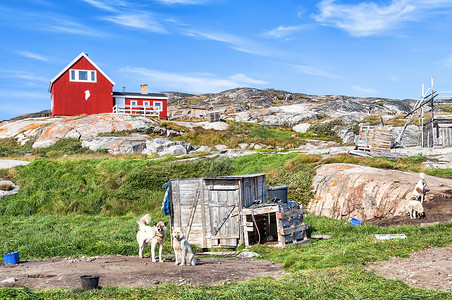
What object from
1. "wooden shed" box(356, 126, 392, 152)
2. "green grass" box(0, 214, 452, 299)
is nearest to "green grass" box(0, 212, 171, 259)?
"green grass" box(0, 214, 452, 299)

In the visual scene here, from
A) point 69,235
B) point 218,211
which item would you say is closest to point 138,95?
point 69,235

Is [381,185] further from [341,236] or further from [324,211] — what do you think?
[341,236]

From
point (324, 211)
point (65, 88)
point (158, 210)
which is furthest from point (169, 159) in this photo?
point (65, 88)

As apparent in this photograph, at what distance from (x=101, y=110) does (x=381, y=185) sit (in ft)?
128

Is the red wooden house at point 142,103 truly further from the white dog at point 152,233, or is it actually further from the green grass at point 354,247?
the white dog at point 152,233

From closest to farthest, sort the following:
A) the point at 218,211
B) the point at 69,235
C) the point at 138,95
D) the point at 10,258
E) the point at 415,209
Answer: the point at 10,258
the point at 218,211
the point at 415,209
the point at 69,235
the point at 138,95

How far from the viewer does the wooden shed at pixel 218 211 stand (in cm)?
1669

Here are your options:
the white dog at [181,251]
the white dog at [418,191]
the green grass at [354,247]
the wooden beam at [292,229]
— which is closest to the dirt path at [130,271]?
the white dog at [181,251]

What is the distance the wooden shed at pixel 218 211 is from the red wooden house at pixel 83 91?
35.0 metres

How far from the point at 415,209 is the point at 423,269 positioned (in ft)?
26.5

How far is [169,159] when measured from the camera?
3206 centimetres

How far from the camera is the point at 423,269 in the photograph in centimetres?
1016

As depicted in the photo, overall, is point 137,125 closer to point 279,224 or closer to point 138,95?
point 138,95

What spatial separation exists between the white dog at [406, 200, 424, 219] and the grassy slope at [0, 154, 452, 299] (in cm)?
174
